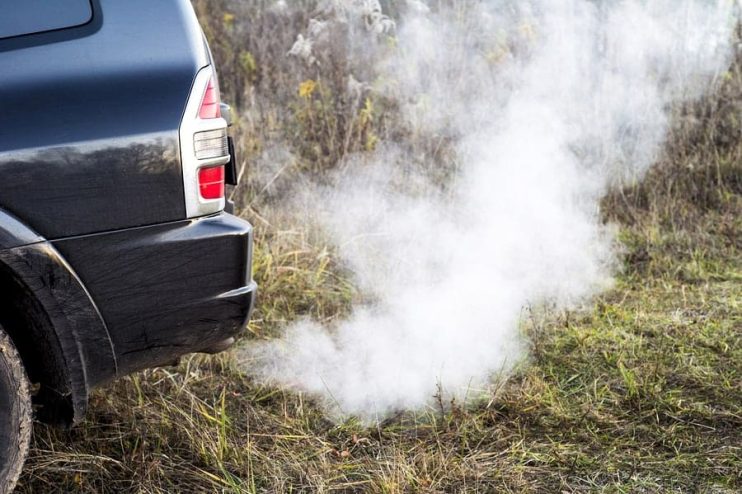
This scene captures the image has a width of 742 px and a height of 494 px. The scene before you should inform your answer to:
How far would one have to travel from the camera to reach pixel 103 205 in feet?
7.05

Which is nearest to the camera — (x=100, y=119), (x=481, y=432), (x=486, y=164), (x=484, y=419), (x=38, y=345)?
(x=100, y=119)

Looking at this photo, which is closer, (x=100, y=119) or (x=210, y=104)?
(x=100, y=119)

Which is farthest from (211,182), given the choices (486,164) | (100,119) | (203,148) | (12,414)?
(486,164)

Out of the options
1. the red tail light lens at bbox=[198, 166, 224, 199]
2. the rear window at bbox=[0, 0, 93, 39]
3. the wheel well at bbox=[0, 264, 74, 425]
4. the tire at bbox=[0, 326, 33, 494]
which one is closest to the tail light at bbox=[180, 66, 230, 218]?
the red tail light lens at bbox=[198, 166, 224, 199]

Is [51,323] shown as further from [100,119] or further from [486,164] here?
[486,164]

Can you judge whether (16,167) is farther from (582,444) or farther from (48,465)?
(582,444)

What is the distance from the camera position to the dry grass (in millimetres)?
2656

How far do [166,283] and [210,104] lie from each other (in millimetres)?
554

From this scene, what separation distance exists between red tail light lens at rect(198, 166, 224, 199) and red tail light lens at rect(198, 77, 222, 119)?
6.3 inches

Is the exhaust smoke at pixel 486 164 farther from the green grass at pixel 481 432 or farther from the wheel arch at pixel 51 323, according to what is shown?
the wheel arch at pixel 51 323

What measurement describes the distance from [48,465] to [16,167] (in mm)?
1177

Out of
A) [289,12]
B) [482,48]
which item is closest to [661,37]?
[482,48]

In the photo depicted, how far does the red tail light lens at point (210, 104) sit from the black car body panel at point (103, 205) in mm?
35

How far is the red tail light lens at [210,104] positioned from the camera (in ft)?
7.48
